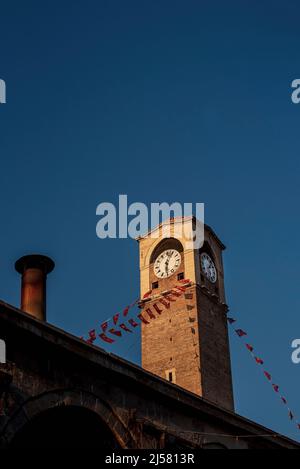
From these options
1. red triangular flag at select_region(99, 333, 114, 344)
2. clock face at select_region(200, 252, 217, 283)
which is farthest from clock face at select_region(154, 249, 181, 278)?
red triangular flag at select_region(99, 333, 114, 344)

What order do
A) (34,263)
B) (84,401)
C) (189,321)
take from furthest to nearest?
(189,321) < (34,263) < (84,401)

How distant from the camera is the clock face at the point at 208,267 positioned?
4072 cm

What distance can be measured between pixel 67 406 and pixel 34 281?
4.44 meters

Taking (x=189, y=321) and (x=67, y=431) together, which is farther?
(x=189, y=321)

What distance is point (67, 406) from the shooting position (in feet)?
52.5

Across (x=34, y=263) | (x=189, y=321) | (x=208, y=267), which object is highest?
(x=208, y=267)

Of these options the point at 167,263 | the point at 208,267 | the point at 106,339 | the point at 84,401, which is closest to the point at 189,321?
the point at 167,263

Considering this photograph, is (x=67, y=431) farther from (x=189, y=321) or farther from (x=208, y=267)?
(x=208, y=267)

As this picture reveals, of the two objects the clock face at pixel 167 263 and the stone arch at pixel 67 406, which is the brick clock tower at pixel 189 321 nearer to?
the clock face at pixel 167 263

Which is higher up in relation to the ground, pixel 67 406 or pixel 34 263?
pixel 34 263

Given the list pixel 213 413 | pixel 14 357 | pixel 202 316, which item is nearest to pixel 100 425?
pixel 14 357

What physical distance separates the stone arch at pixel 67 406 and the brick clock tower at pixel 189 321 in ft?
64.4

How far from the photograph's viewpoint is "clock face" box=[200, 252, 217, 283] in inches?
1603
